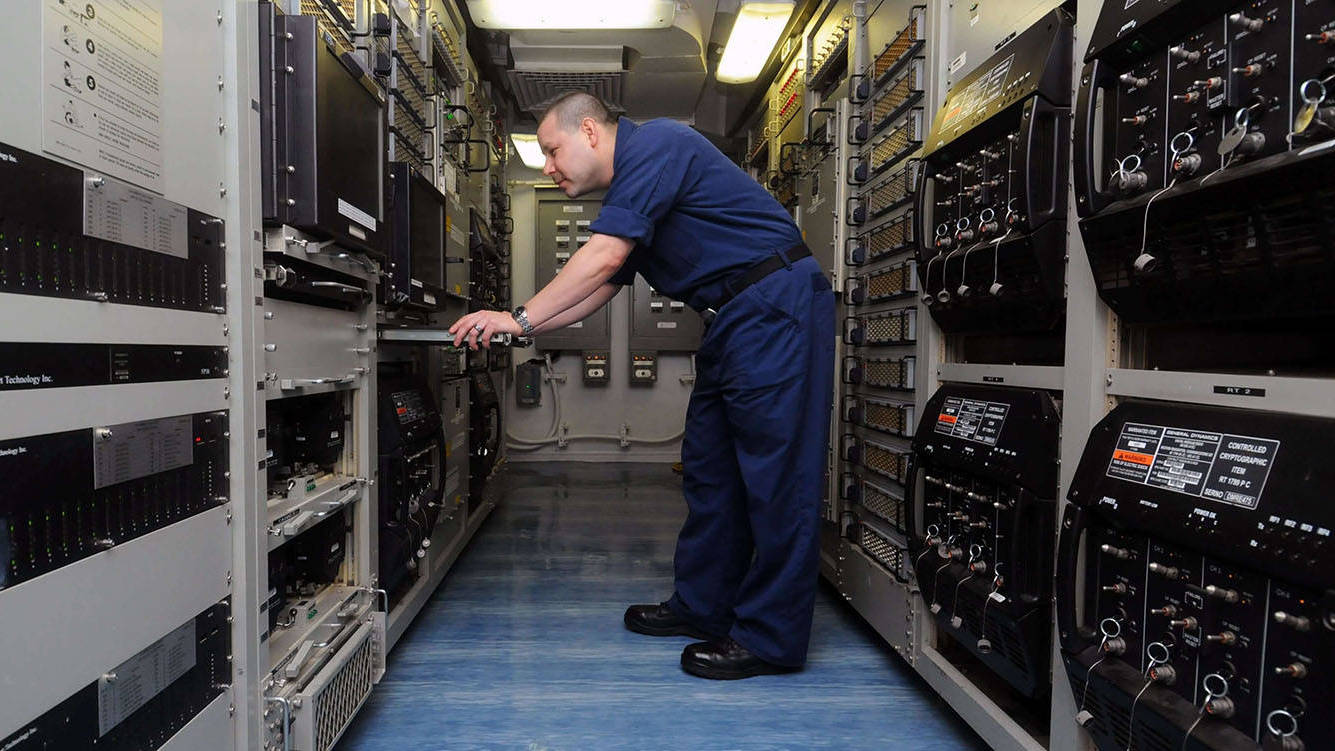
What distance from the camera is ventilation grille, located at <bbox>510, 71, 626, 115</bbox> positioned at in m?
4.18

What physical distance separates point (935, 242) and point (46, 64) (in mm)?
1740

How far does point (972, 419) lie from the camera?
1603 millimetres

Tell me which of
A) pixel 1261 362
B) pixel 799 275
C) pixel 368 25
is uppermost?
pixel 368 25

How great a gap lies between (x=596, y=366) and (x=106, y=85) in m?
4.78

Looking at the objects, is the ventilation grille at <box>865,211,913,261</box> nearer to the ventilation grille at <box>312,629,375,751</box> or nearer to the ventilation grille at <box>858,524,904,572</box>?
the ventilation grille at <box>858,524,904,572</box>

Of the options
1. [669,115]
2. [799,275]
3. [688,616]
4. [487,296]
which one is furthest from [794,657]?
[669,115]

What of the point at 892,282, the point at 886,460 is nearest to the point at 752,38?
the point at 892,282

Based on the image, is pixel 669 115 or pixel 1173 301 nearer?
pixel 1173 301

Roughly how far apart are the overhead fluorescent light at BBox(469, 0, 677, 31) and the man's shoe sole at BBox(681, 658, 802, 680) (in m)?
2.72

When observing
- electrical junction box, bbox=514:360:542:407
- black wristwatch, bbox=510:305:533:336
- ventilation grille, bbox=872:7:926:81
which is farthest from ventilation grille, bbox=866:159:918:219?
electrical junction box, bbox=514:360:542:407

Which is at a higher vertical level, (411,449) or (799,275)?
(799,275)

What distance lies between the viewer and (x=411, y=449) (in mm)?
2102

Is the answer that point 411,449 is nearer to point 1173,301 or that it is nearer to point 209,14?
point 209,14

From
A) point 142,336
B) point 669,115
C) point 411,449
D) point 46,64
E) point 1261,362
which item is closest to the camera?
point 46,64
